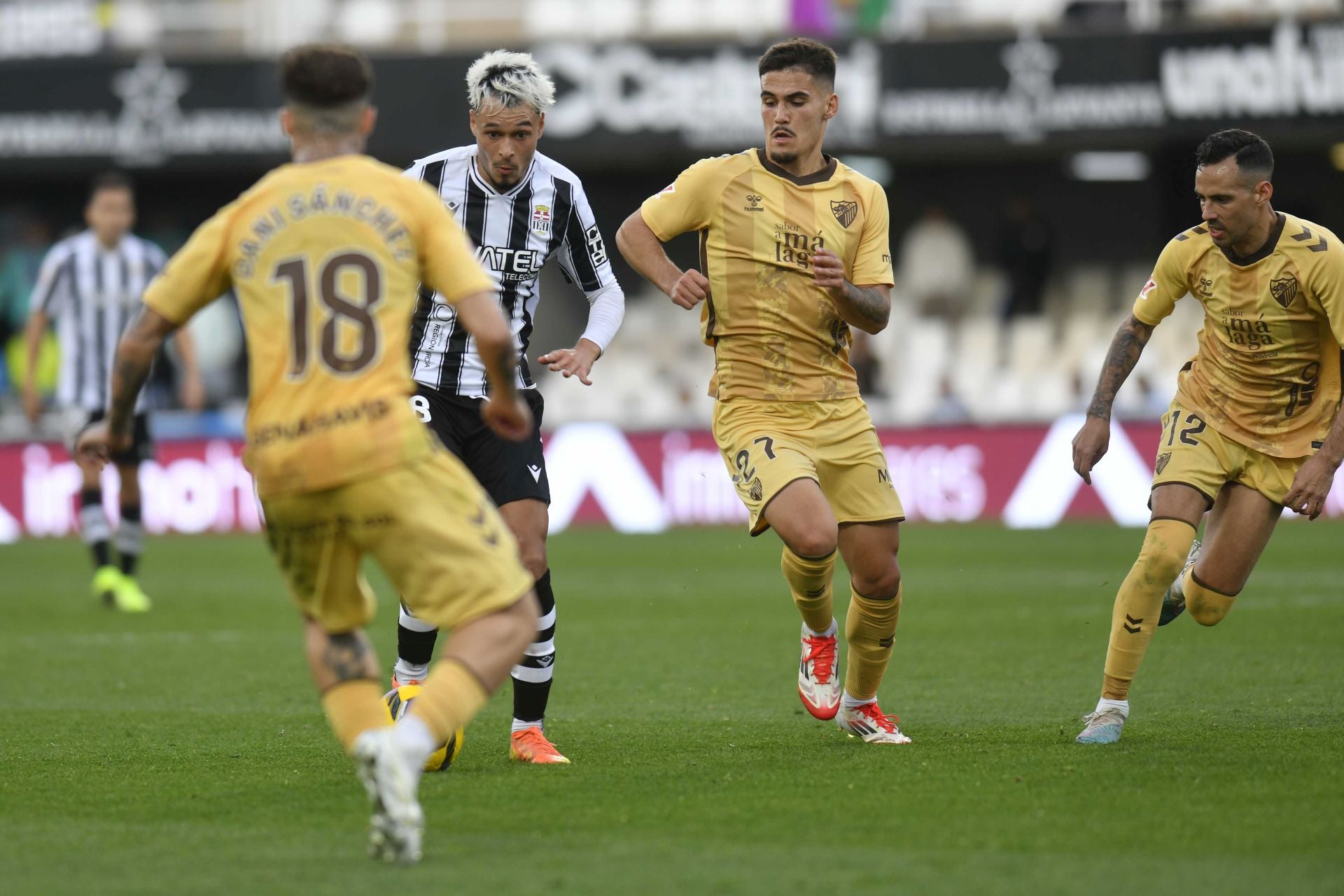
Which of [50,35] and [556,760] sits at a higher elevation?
[50,35]

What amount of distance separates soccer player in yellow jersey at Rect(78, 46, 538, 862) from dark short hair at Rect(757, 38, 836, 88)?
2208 millimetres

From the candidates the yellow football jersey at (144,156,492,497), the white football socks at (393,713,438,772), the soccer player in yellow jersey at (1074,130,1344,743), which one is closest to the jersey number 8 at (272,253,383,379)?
the yellow football jersey at (144,156,492,497)

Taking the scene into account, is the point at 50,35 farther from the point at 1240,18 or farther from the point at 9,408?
the point at 1240,18

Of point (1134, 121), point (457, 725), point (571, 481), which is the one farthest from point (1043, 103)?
point (457, 725)

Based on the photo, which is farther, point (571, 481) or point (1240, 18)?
point (1240, 18)

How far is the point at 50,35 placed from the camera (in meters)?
20.9

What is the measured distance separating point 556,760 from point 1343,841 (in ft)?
8.69

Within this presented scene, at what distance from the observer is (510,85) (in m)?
6.12

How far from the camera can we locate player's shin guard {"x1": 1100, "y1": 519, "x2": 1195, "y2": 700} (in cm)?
642

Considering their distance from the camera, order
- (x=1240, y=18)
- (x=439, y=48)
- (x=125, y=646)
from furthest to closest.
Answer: (x=439, y=48) < (x=1240, y=18) < (x=125, y=646)

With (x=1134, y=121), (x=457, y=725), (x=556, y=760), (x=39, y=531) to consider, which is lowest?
(x=39, y=531)

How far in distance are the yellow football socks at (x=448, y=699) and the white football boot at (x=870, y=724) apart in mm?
2336

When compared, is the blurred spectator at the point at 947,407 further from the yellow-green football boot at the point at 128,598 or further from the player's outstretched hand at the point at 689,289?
the player's outstretched hand at the point at 689,289

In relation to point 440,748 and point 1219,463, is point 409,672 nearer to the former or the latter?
point 440,748
